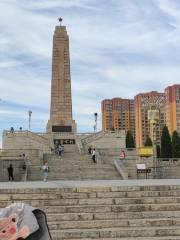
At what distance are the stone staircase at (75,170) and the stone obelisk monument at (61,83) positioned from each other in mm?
15789

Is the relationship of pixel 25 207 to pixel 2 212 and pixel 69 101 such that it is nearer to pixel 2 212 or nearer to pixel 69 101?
pixel 2 212

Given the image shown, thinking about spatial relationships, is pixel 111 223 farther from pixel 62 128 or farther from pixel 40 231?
pixel 62 128

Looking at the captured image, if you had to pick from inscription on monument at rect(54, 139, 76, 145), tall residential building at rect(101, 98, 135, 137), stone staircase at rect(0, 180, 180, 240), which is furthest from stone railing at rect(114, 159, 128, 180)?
tall residential building at rect(101, 98, 135, 137)

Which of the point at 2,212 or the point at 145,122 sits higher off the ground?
the point at 145,122

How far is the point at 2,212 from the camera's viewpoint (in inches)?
69.4

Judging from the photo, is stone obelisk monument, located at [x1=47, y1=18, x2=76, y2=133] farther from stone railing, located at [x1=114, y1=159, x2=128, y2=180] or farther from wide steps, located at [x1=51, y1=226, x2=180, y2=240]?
wide steps, located at [x1=51, y1=226, x2=180, y2=240]

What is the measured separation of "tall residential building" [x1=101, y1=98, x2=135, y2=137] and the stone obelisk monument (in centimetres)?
4593

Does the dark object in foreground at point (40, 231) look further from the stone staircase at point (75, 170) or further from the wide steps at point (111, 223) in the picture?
the stone staircase at point (75, 170)

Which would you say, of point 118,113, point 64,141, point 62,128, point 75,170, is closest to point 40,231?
point 75,170

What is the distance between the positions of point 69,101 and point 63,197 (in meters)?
35.6

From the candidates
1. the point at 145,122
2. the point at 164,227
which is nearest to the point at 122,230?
the point at 164,227

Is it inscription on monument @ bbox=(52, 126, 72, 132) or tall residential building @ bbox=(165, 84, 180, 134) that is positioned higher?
tall residential building @ bbox=(165, 84, 180, 134)

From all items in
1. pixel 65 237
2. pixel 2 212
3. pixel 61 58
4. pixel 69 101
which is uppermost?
pixel 61 58

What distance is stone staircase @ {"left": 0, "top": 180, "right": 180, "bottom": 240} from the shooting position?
864 centimetres
